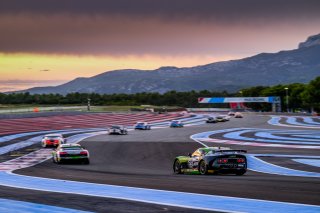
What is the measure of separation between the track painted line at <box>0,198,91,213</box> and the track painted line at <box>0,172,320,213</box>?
1905mm

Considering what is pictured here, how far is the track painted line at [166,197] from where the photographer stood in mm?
10641

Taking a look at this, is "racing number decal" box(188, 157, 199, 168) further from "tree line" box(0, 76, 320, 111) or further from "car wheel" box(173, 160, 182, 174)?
"tree line" box(0, 76, 320, 111)

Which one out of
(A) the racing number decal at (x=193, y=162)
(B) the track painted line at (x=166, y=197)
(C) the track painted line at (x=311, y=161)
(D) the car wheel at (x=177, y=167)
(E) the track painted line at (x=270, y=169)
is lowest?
(C) the track painted line at (x=311, y=161)

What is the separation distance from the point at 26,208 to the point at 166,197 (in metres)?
3.21

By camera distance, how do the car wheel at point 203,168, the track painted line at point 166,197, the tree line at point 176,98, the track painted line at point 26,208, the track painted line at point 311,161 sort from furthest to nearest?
the tree line at point 176,98
the track painted line at point 311,161
the car wheel at point 203,168
the track painted line at point 26,208
the track painted line at point 166,197

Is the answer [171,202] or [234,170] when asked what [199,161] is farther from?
[171,202]

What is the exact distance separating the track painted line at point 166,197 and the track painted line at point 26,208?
1905 mm

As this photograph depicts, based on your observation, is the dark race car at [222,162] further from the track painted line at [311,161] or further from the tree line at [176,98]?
the tree line at [176,98]

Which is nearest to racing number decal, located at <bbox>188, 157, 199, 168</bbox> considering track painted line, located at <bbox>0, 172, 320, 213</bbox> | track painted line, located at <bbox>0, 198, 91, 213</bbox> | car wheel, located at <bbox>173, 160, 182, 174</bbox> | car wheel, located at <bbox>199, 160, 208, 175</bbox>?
car wheel, located at <bbox>199, 160, 208, 175</bbox>

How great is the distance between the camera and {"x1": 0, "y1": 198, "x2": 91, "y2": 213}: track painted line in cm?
1075

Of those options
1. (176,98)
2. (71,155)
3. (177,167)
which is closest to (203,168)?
(177,167)

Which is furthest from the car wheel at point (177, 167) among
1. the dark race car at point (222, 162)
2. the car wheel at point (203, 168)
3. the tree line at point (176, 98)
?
the tree line at point (176, 98)

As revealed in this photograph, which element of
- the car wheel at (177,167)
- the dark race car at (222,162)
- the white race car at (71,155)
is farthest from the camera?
the white race car at (71,155)

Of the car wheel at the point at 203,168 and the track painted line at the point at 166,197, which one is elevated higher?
the track painted line at the point at 166,197
